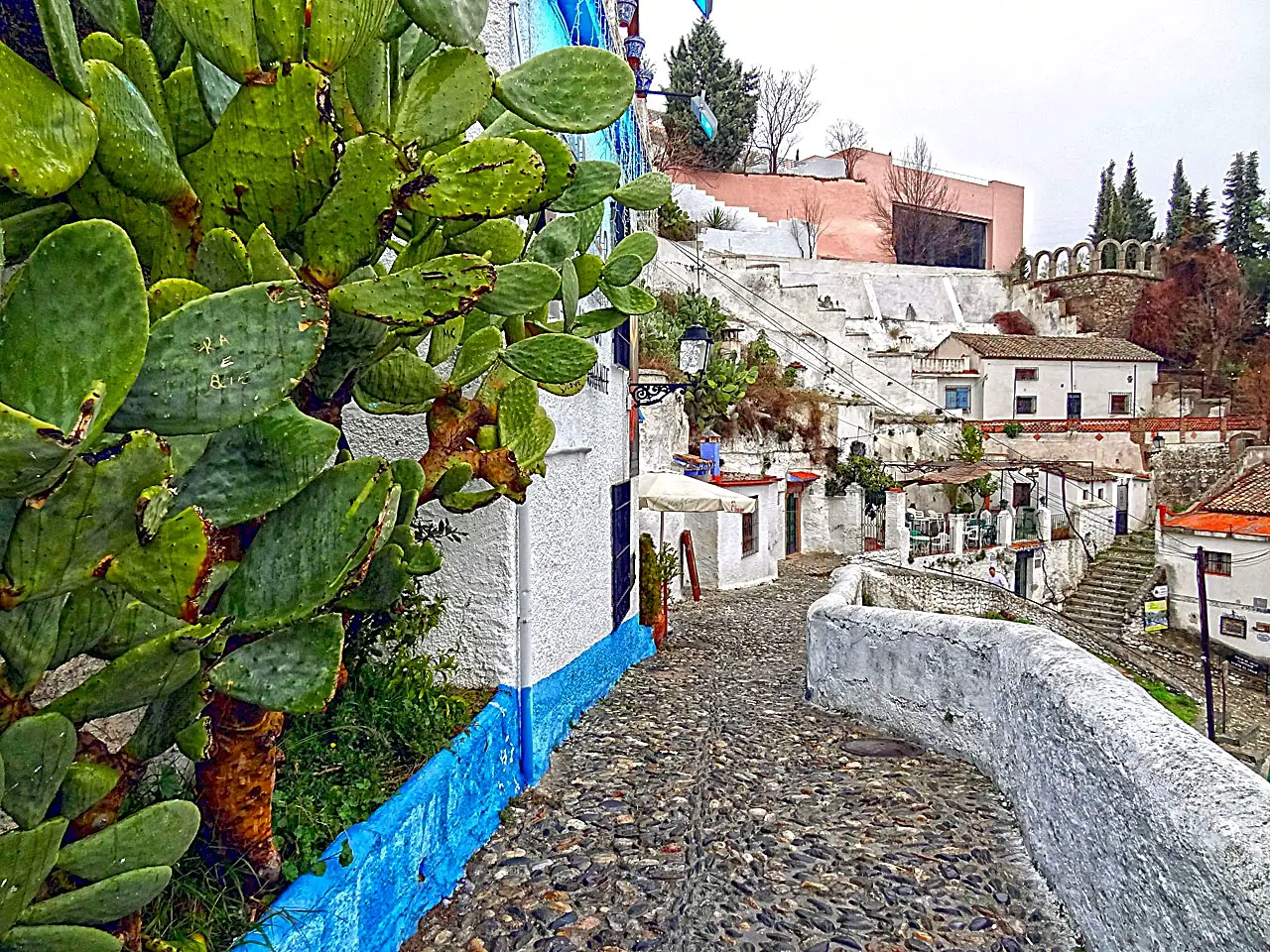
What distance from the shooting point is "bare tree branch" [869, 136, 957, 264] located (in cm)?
3822

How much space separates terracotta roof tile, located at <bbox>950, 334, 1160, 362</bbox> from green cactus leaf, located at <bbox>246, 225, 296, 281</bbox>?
1158 inches

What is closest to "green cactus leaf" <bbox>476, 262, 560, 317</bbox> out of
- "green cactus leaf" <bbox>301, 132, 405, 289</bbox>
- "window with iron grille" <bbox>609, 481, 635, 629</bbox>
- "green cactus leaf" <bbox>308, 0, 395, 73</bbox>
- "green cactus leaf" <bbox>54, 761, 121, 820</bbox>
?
"green cactus leaf" <bbox>301, 132, 405, 289</bbox>

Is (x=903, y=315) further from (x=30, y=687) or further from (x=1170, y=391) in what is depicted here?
(x=30, y=687)

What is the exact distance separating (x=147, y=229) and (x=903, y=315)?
34507 millimetres

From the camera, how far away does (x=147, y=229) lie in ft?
6.48

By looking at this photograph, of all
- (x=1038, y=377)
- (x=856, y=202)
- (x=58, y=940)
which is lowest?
(x=58, y=940)

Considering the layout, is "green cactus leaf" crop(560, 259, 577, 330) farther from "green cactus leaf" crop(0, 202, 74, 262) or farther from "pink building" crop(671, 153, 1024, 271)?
"pink building" crop(671, 153, 1024, 271)

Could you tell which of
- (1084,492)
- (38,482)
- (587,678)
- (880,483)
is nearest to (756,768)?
(587,678)

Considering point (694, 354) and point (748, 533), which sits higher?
point (694, 354)

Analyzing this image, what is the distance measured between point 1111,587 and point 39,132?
2592 centimetres

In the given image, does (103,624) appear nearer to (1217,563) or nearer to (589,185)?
(589,185)

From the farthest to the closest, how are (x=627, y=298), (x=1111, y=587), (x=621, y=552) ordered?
(x=1111, y=587), (x=621, y=552), (x=627, y=298)

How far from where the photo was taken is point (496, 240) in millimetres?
3012

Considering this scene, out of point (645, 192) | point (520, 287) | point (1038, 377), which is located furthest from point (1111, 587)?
point (520, 287)
